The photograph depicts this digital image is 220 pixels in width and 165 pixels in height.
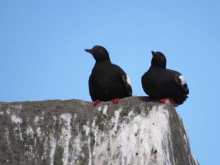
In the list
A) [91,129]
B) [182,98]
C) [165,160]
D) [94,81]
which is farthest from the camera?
[94,81]

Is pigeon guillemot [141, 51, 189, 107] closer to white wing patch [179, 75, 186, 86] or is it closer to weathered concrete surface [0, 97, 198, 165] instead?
white wing patch [179, 75, 186, 86]

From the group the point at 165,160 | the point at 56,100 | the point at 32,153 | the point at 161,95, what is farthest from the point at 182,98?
the point at 32,153

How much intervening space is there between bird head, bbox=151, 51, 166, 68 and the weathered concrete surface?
3.29ft

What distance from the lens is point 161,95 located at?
34.4 feet

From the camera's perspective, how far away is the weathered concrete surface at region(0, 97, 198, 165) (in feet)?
31.5

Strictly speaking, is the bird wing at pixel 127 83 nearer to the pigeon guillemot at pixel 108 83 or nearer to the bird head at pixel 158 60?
the pigeon guillemot at pixel 108 83

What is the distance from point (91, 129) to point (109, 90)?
5.97 feet

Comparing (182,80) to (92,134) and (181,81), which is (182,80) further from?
(92,134)

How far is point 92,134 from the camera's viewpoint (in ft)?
32.6

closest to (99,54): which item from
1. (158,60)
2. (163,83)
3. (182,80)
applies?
(158,60)

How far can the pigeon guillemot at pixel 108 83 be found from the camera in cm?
1155

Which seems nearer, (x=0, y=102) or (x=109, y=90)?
(x=0, y=102)

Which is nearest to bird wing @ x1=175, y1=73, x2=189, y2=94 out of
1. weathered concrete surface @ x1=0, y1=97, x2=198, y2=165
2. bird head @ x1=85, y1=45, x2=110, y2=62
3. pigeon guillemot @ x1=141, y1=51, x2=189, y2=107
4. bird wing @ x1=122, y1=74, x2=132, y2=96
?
pigeon guillemot @ x1=141, y1=51, x2=189, y2=107

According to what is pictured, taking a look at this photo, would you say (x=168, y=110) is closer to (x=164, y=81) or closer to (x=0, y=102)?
(x=164, y=81)
